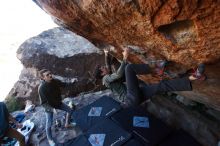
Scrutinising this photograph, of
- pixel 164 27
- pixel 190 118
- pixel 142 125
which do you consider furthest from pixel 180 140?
pixel 164 27

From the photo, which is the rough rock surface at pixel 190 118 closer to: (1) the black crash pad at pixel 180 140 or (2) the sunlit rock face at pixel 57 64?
(1) the black crash pad at pixel 180 140

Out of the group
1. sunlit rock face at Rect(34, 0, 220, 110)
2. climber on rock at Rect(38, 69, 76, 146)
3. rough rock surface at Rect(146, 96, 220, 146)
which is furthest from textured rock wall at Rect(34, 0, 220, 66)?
rough rock surface at Rect(146, 96, 220, 146)

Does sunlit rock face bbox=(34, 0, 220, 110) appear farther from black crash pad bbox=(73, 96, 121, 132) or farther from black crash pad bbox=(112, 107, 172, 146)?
black crash pad bbox=(73, 96, 121, 132)

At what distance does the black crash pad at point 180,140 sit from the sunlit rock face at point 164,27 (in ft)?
3.20

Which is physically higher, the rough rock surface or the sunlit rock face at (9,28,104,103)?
the sunlit rock face at (9,28,104,103)

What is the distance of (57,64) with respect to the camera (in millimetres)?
9227

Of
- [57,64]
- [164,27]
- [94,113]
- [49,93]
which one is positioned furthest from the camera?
[57,64]

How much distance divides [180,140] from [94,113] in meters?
2.36

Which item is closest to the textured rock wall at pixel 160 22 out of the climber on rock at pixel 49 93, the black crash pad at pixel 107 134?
the climber on rock at pixel 49 93

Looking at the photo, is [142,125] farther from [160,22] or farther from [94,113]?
[160,22]

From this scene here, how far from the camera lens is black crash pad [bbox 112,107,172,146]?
4598 mm

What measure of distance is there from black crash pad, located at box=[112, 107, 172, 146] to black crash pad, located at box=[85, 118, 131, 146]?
166mm

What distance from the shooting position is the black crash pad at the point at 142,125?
A: 15.1ft

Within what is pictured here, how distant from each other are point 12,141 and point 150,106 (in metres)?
4.01
